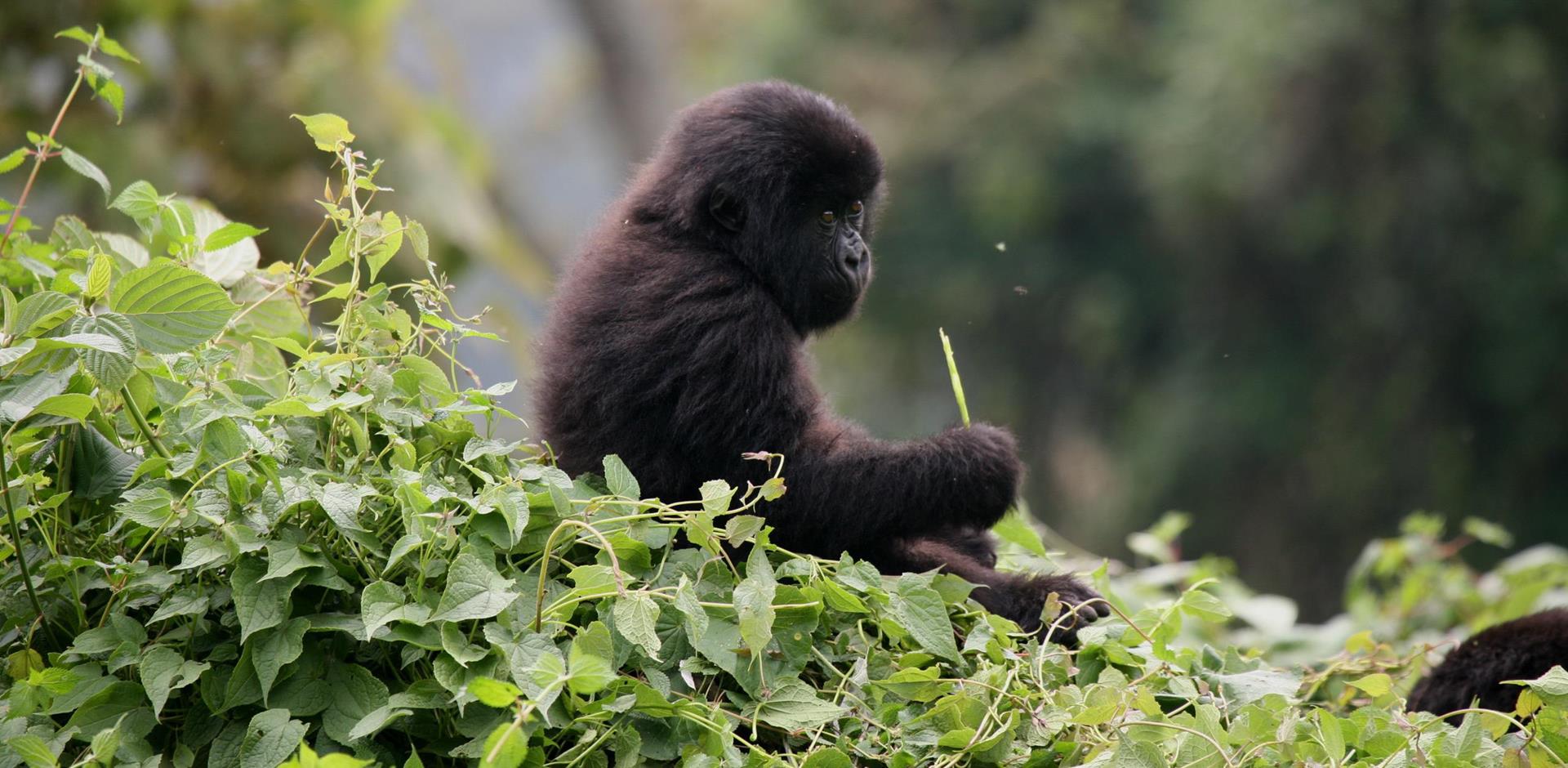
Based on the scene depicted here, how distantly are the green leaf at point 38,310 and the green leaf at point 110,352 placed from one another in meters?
0.03

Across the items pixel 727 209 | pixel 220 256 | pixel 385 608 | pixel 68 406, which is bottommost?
pixel 385 608

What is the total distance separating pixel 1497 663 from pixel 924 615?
5.47 ft

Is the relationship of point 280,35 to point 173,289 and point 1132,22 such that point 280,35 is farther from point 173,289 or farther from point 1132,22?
point 1132,22

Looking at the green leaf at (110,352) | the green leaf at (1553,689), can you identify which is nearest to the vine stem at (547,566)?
the green leaf at (110,352)

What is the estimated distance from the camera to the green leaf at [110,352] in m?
2.24

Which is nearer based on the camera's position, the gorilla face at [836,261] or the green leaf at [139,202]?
the green leaf at [139,202]

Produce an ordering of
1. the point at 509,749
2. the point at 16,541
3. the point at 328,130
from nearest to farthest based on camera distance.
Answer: the point at 509,749
the point at 16,541
the point at 328,130

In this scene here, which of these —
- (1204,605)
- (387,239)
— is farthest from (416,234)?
(1204,605)

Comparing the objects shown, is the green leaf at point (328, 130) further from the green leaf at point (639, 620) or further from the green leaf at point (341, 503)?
the green leaf at point (639, 620)

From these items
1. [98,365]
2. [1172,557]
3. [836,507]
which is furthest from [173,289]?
[1172,557]

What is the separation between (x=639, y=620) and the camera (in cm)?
220

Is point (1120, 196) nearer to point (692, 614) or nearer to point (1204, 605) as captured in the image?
point (1204, 605)

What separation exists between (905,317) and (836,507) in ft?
39.0

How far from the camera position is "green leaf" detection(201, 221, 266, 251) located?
9.77 feet
